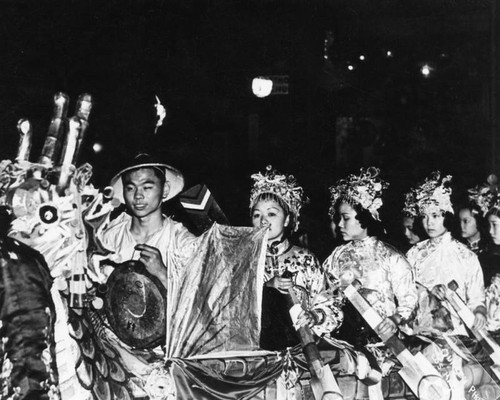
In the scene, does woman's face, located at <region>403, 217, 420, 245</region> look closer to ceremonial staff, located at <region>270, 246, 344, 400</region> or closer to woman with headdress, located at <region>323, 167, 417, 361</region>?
woman with headdress, located at <region>323, 167, 417, 361</region>

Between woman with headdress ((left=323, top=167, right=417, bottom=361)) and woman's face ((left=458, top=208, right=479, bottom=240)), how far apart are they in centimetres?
42

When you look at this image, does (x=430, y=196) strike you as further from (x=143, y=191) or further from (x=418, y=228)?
(x=143, y=191)

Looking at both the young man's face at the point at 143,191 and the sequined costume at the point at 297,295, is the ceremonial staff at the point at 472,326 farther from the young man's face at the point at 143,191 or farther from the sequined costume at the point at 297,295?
the young man's face at the point at 143,191

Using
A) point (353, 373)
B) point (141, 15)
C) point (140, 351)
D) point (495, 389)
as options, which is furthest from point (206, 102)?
point (495, 389)

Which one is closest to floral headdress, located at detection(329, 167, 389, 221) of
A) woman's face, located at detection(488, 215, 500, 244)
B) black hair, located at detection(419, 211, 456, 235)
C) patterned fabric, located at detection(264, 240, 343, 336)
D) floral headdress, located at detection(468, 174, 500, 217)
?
patterned fabric, located at detection(264, 240, 343, 336)

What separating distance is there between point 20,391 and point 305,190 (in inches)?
58.8

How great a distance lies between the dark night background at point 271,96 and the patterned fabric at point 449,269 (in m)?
0.22

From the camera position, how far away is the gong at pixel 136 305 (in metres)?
3.82

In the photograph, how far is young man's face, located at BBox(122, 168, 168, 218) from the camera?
152 inches

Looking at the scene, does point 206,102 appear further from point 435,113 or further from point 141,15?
point 435,113

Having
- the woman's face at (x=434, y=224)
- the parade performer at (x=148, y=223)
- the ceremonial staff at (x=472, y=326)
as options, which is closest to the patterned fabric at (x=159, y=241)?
the parade performer at (x=148, y=223)

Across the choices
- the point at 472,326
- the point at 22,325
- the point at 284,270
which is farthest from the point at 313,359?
the point at 22,325

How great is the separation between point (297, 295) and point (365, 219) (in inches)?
19.2

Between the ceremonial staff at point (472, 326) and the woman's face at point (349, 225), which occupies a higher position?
the woman's face at point (349, 225)
